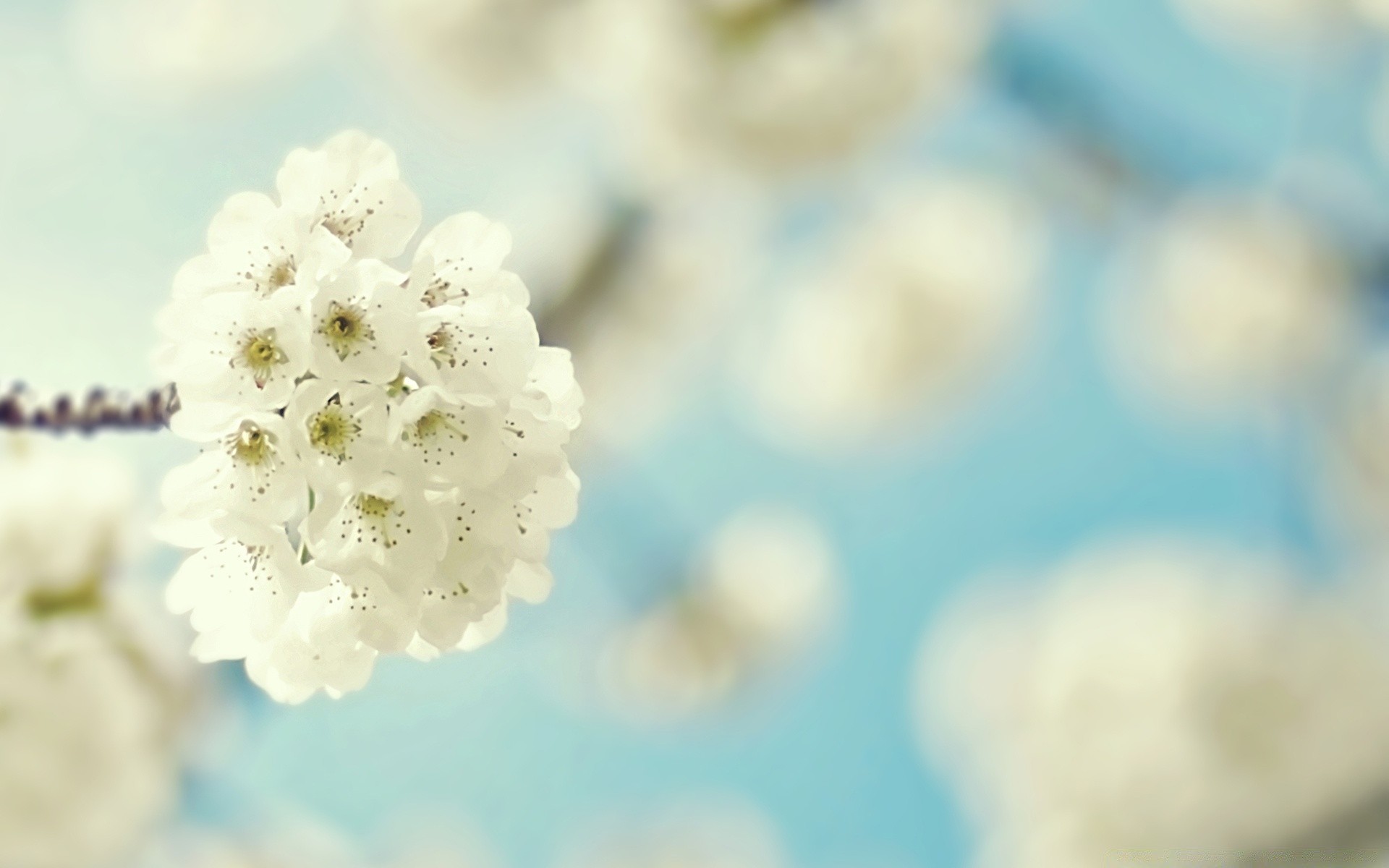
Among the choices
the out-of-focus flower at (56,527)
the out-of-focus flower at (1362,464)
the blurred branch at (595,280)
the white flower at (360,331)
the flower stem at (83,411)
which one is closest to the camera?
the white flower at (360,331)

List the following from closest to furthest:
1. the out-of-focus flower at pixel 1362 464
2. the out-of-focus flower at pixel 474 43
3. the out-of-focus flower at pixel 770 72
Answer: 1. the out-of-focus flower at pixel 770 72
2. the out-of-focus flower at pixel 474 43
3. the out-of-focus flower at pixel 1362 464

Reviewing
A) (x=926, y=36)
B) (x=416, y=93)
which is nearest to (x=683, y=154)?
(x=926, y=36)

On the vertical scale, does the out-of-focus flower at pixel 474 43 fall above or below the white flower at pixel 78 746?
above

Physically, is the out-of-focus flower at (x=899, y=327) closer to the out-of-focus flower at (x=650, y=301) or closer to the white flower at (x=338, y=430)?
the out-of-focus flower at (x=650, y=301)

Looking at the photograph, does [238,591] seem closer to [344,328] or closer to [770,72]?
[344,328]

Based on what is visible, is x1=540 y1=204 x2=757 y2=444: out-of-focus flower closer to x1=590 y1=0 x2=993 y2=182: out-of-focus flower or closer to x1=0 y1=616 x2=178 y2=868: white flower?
x1=590 y1=0 x2=993 y2=182: out-of-focus flower

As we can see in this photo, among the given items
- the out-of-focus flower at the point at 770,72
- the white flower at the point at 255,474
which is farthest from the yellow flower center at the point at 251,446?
the out-of-focus flower at the point at 770,72

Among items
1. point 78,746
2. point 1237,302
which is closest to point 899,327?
point 1237,302
